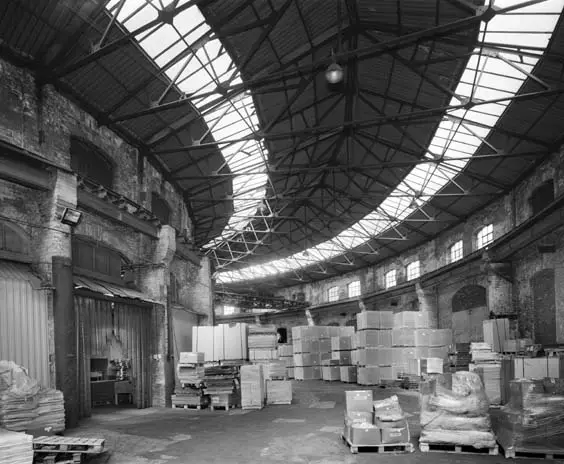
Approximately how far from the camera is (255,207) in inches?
965

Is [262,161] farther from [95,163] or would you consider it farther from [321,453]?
[321,453]

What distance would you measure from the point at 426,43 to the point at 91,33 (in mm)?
7767

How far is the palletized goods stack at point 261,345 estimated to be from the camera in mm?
16500

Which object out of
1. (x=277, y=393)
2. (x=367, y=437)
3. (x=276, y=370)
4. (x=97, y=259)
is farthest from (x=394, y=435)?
(x=97, y=259)

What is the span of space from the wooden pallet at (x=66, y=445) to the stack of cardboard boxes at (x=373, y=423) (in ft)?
13.5

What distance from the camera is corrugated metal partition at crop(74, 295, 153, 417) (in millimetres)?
12977

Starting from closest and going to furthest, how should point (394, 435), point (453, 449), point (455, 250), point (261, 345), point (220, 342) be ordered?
point (453, 449)
point (394, 435)
point (261, 345)
point (220, 342)
point (455, 250)

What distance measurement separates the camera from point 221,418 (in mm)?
13234

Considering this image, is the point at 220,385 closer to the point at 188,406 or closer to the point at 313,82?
the point at 188,406

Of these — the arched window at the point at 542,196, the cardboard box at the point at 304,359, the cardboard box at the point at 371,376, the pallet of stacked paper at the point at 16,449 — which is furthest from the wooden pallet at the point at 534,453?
the cardboard box at the point at 304,359

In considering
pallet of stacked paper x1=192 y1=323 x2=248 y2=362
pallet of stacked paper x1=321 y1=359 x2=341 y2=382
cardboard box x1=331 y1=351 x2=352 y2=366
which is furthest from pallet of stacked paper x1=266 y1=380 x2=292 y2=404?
pallet of stacked paper x1=321 y1=359 x2=341 y2=382

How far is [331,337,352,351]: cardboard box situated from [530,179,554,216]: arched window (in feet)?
33.4

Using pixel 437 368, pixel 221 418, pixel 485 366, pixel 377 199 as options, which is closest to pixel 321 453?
pixel 221 418

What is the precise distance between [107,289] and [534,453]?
9.63 m
